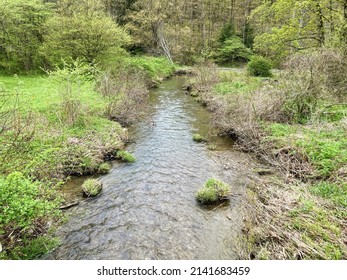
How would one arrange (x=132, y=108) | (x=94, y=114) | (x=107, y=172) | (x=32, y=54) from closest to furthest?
(x=107, y=172), (x=94, y=114), (x=132, y=108), (x=32, y=54)

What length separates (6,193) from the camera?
3.51 metres

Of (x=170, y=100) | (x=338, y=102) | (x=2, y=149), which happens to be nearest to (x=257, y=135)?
(x=338, y=102)

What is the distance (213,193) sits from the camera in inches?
250

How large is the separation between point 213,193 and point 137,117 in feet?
25.5

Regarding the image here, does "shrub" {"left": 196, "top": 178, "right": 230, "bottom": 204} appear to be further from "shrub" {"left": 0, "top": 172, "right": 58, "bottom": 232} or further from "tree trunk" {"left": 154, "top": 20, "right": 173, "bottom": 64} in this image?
"tree trunk" {"left": 154, "top": 20, "right": 173, "bottom": 64}

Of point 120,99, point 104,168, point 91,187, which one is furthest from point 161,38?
point 91,187

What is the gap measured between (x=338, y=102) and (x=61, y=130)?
1053 cm

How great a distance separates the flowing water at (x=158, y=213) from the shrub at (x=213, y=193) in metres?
0.21

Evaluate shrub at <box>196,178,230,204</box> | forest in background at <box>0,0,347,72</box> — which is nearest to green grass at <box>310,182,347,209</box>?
shrub at <box>196,178,230,204</box>

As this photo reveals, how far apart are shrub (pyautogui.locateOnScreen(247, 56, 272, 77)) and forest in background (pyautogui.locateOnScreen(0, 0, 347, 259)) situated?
3.1 inches

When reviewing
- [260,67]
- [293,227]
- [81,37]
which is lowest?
[293,227]

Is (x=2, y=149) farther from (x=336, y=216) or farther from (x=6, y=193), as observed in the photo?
(x=336, y=216)

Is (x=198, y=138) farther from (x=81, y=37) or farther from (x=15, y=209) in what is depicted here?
(x=81, y=37)

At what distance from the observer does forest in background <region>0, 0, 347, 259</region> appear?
13.9 ft
